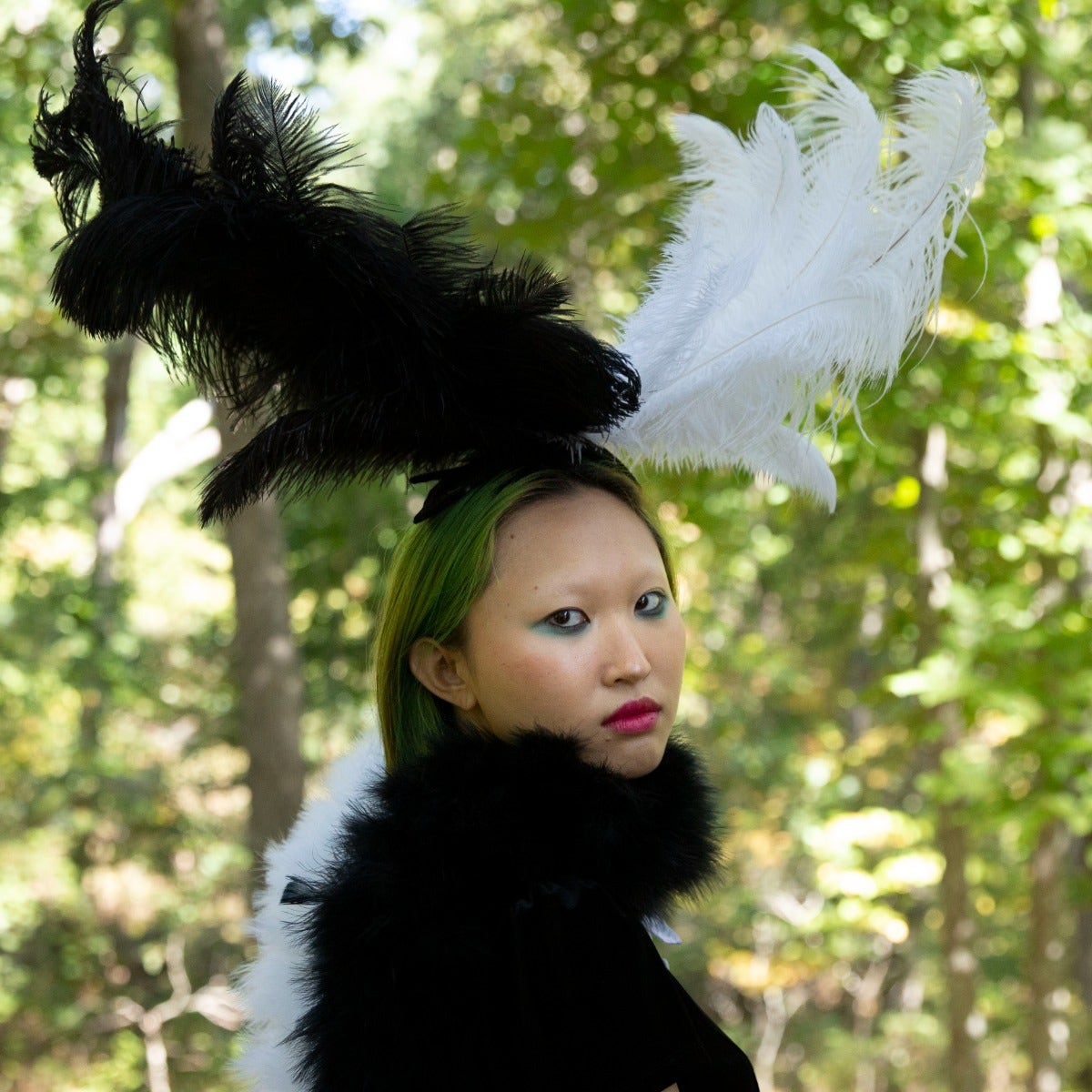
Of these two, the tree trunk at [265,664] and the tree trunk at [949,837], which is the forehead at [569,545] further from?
the tree trunk at [265,664]

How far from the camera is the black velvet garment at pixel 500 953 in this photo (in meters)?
1.49

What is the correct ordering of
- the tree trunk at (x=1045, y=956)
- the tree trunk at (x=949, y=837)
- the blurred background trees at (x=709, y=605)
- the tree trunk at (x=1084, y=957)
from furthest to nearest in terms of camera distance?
the tree trunk at (x=1084, y=957)
the tree trunk at (x=1045, y=956)
the tree trunk at (x=949, y=837)
the blurred background trees at (x=709, y=605)

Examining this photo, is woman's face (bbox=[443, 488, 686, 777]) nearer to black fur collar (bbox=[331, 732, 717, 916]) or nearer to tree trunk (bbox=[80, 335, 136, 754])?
black fur collar (bbox=[331, 732, 717, 916])

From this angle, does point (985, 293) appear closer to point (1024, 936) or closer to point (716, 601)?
point (716, 601)

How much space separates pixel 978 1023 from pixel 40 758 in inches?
312

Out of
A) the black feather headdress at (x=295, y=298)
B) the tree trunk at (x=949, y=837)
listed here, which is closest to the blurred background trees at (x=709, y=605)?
the tree trunk at (x=949, y=837)

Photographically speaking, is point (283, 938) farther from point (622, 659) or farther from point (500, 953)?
point (622, 659)

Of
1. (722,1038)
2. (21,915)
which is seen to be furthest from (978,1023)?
(21,915)

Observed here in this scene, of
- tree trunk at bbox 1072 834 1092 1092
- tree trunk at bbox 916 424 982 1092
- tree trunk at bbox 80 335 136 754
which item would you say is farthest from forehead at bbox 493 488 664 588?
tree trunk at bbox 1072 834 1092 1092

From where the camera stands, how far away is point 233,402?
1.86 m

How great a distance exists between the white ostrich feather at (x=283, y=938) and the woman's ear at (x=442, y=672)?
170 mm

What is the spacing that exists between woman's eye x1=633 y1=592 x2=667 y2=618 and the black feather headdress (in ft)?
0.88

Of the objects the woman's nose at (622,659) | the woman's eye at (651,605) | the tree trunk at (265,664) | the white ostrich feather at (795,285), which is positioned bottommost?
the tree trunk at (265,664)

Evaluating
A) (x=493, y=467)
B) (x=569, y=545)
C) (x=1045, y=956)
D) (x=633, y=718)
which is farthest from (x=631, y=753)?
(x=1045, y=956)
